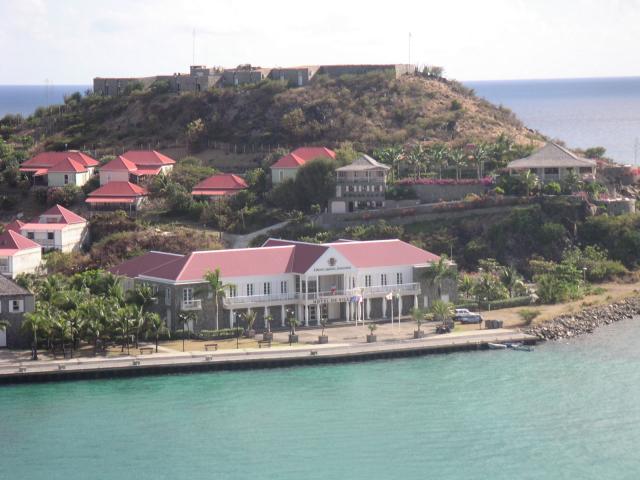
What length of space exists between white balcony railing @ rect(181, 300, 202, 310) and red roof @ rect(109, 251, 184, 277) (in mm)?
3964

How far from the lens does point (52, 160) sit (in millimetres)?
112625

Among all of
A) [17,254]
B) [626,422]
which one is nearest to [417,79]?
[17,254]

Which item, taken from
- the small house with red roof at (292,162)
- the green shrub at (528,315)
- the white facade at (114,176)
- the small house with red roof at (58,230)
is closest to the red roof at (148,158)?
the white facade at (114,176)

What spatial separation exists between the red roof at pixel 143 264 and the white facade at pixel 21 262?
9.06 meters

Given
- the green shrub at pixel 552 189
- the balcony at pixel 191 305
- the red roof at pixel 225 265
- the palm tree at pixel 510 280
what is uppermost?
the green shrub at pixel 552 189

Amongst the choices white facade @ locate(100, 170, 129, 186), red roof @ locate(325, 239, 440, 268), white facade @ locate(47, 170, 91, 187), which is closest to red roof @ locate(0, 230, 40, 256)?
red roof @ locate(325, 239, 440, 268)

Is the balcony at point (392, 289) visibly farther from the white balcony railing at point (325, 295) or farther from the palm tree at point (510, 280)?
the palm tree at point (510, 280)

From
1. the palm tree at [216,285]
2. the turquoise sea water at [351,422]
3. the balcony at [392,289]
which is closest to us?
the turquoise sea water at [351,422]

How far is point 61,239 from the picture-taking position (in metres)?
92.8

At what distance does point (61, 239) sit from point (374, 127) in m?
33.7

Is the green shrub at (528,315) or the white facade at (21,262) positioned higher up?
the white facade at (21,262)

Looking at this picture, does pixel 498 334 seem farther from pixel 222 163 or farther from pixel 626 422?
pixel 222 163

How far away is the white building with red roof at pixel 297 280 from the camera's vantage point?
238ft

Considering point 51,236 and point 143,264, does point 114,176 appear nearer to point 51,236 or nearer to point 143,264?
point 51,236
